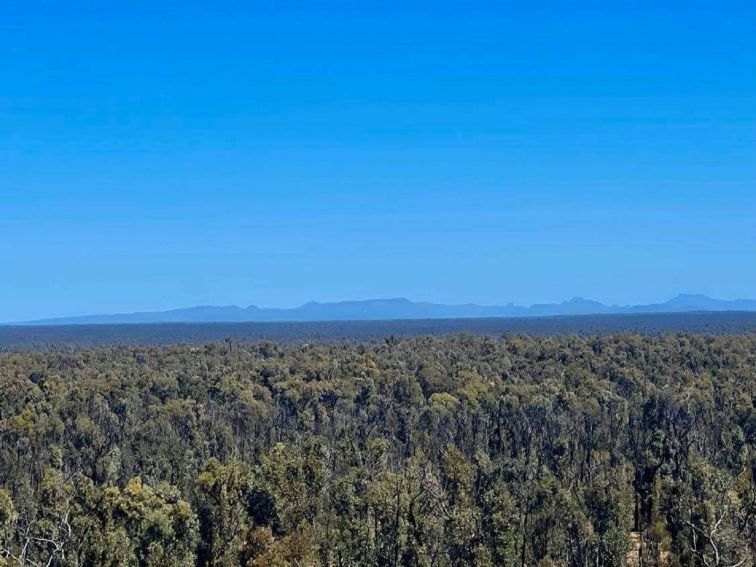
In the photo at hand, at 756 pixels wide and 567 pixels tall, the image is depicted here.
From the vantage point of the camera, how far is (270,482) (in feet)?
228

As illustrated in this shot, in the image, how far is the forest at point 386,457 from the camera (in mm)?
57750

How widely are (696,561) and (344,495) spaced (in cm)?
2208

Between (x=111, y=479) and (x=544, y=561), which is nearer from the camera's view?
(x=544, y=561)

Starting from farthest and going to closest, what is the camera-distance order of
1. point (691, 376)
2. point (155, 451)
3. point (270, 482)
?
point (691, 376), point (155, 451), point (270, 482)

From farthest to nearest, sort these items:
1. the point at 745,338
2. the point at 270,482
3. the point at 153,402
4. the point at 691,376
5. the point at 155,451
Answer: the point at 745,338 < the point at 691,376 < the point at 153,402 < the point at 155,451 < the point at 270,482

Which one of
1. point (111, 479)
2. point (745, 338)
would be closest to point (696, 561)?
point (111, 479)

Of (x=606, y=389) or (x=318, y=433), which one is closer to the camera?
(x=318, y=433)

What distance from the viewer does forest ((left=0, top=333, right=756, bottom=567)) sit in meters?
57.8

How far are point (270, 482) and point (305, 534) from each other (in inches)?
464

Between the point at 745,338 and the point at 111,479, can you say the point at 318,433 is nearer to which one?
the point at 111,479

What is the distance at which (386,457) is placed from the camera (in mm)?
83438

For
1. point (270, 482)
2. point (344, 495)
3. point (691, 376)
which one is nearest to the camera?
point (344, 495)

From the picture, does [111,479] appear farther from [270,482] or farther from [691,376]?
[691,376]

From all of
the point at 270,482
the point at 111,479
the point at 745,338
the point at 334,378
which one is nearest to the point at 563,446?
the point at 270,482
